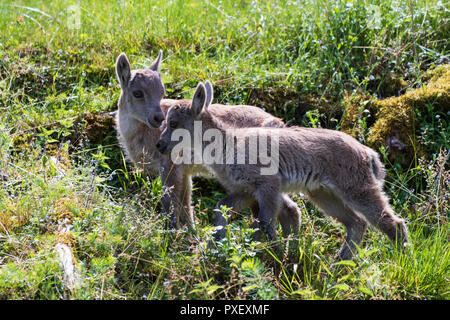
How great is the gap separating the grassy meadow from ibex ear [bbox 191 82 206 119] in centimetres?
109

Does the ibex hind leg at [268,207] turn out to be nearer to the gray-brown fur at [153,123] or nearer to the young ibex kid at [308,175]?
the young ibex kid at [308,175]

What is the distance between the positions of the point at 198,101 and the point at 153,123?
72 cm

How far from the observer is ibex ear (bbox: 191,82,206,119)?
6.27 m

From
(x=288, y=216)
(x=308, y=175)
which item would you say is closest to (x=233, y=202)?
(x=288, y=216)

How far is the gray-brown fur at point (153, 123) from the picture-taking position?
673 centimetres

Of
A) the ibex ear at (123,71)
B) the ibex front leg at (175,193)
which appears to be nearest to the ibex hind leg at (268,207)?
the ibex front leg at (175,193)

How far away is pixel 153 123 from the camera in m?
6.74

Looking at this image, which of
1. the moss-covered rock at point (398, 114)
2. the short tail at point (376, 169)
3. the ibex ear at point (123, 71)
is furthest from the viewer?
the moss-covered rock at point (398, 114)

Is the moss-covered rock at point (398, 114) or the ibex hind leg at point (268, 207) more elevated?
the moss-covered rock at point (398, 114)

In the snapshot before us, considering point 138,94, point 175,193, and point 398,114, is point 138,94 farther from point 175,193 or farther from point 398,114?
point 398,114
